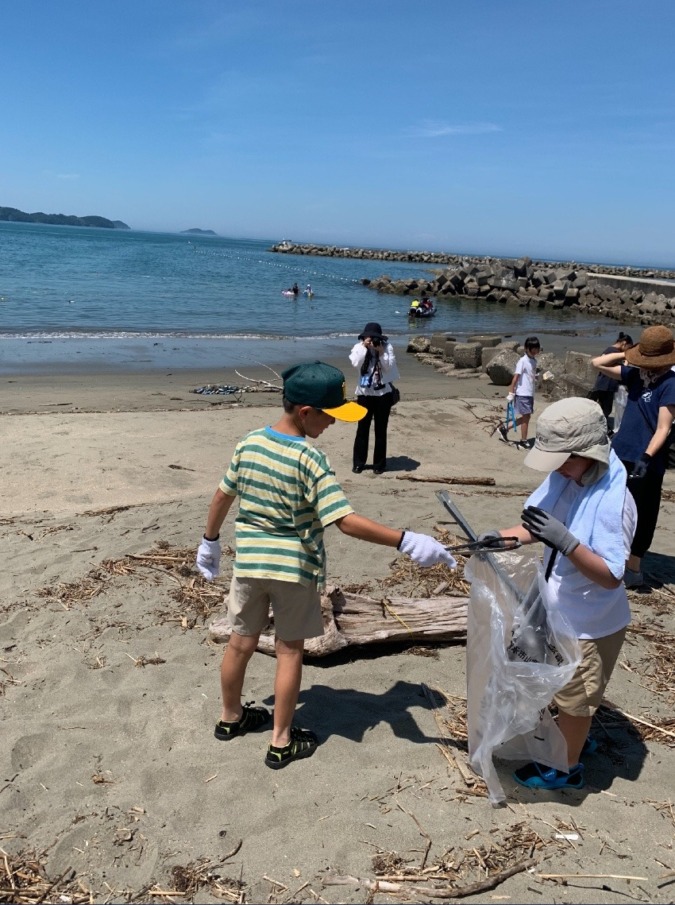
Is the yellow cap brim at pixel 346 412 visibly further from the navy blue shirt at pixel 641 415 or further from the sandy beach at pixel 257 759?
the navy blue shirt at pixel 641 415

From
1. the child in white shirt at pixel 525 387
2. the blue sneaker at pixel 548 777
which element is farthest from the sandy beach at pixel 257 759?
the child in white shirt at pixel 525 387

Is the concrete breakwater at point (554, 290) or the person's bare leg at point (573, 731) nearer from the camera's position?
the person's bare leg at point (573, 731)

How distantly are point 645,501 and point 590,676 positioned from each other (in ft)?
8.37

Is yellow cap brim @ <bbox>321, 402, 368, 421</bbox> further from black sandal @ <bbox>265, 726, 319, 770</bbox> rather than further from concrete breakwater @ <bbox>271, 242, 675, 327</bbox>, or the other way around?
concrete breakwater @ <bbox>271, 242, 675, 327</bbox>

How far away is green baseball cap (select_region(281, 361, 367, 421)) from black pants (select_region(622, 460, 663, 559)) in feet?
9.31

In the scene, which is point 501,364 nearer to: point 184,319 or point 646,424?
point 646,424

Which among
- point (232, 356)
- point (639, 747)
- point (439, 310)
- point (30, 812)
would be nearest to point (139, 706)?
point (30, 812)

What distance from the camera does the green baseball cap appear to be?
9.93 ft

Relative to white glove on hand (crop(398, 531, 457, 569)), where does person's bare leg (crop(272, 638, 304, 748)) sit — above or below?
below

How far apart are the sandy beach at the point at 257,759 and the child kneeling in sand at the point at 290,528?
0.45 meters

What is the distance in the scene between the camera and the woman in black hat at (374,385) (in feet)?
26.9

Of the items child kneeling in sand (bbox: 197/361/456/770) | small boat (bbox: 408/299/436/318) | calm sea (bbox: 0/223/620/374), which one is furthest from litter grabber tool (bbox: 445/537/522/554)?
small boat (bbox: 408/299/436/318)

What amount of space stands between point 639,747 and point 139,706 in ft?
8.38

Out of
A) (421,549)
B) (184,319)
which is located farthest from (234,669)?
(184,319)
